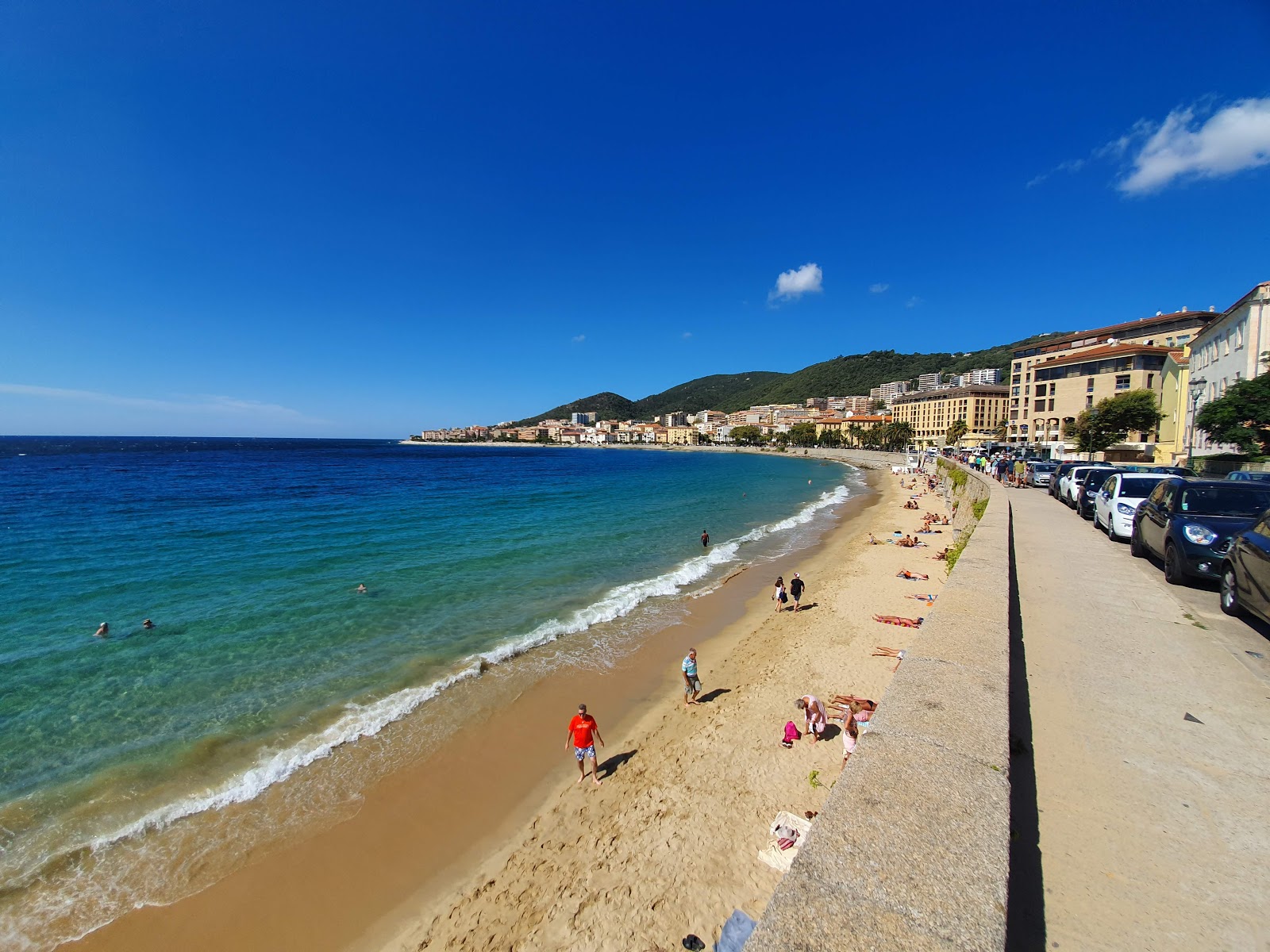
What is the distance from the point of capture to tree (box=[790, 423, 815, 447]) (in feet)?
487

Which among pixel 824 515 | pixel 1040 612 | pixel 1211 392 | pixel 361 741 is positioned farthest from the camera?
pixel 824 515

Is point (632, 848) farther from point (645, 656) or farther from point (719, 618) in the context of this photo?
point (719, 618)

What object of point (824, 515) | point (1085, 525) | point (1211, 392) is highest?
point (1211, 392)

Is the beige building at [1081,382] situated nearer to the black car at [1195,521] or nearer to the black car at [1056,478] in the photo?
the black car at [1056,478]

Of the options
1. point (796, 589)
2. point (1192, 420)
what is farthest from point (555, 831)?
point (1192, 420)

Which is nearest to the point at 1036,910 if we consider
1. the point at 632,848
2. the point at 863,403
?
the point at 632,848

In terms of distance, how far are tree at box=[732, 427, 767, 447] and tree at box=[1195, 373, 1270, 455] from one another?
469 ft

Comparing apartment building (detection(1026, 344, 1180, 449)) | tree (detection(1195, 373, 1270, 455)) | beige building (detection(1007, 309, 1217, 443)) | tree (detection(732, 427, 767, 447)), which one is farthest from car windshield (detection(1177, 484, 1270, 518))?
tree (detection(732, 427, 767, 447))

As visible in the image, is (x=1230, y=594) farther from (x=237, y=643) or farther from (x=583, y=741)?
(x=237, y=643)

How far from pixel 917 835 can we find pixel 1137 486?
1423cm

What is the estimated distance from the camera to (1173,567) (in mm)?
7973

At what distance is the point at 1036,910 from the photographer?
265cm

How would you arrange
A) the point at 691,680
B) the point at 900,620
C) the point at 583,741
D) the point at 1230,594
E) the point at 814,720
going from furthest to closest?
the point at 900,620
the point at 691,680
the point at 814,720
the point at 583,741
the point at 1230,594

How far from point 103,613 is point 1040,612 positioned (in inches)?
833
